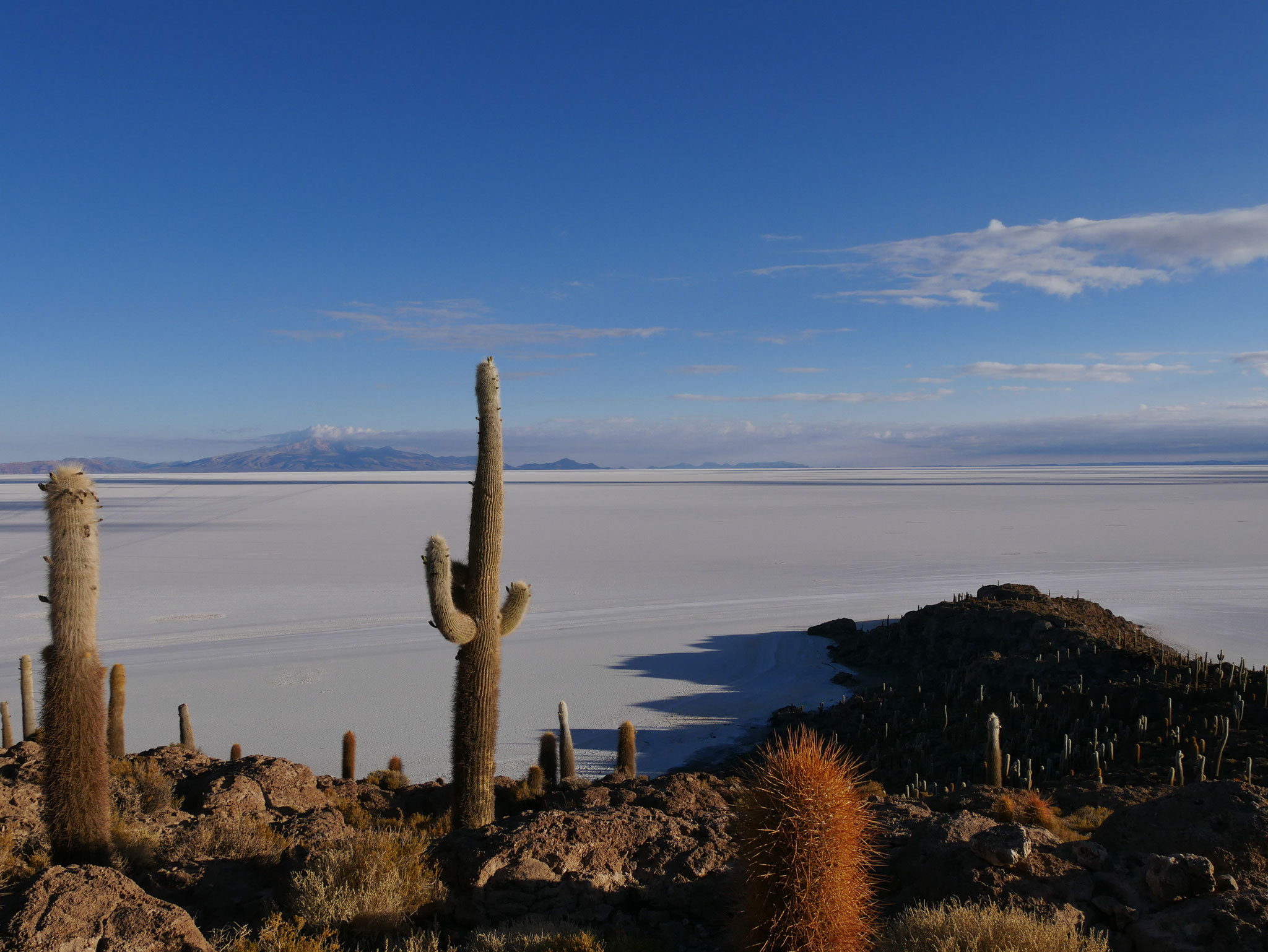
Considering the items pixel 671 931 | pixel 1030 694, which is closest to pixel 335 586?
pixel 1030 694

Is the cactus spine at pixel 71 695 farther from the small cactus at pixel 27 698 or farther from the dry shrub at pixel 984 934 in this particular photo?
the small cactus at pixel 27 698

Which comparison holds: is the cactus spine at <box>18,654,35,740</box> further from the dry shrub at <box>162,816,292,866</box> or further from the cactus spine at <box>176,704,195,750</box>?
the dry shrub at <box>162,816,292,866</box>

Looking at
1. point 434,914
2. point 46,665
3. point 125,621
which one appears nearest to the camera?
point 434,914

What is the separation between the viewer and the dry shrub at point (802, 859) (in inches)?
171

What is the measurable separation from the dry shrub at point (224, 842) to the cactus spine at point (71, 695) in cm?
55

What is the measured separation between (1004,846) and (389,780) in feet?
27.7

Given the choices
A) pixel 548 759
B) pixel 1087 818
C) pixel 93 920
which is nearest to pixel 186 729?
pixel 548 759

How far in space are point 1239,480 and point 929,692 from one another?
135 metres

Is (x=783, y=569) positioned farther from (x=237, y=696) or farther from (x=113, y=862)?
(x=113, y=862)

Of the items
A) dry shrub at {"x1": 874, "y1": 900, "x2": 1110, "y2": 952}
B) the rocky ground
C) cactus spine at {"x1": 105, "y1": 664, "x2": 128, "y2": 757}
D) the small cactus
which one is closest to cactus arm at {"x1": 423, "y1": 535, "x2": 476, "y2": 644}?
the rocky ground

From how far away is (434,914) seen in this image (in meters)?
5.61

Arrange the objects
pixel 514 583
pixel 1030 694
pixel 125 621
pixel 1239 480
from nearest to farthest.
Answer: pixel 514 583 < pixel 1030 694 < pixel 125 621 < pixel 1239 480

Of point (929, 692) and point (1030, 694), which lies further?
point (929, 692)

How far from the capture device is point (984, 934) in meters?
4.30
